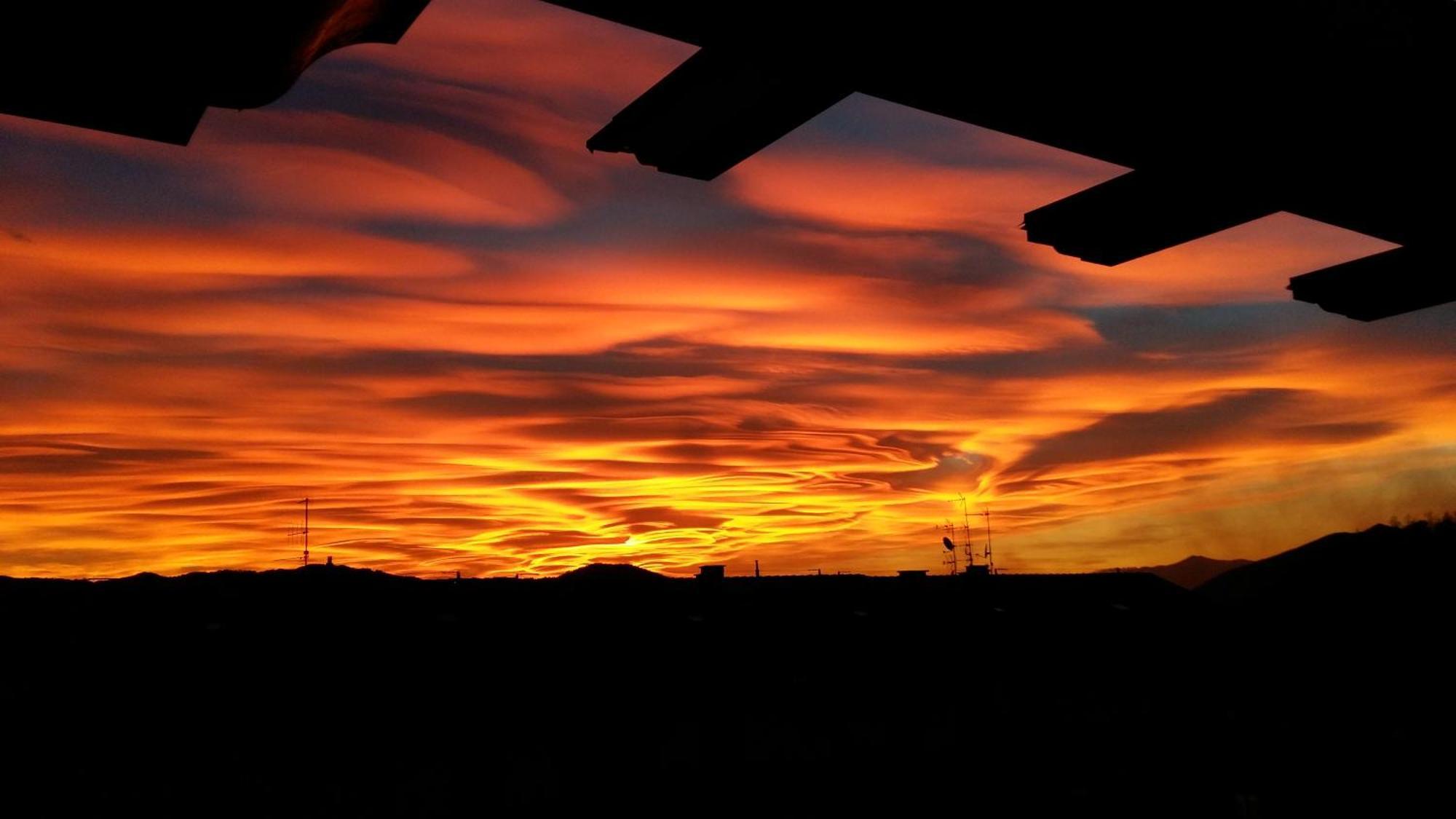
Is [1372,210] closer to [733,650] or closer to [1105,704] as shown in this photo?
[733,650]

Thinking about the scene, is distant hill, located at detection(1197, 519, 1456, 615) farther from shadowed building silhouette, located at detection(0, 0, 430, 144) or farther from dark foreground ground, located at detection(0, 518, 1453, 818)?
shadowed building silhouette, located at detection(0, 0, 430, 144)

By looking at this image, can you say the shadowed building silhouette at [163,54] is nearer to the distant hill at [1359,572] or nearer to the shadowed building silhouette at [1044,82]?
the shadowed building silhouette at [1044,82]

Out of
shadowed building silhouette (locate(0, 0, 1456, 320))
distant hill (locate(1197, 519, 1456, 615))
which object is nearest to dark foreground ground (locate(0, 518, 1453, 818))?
shadowed building silhouette (locate(0, 0, 1456, 320))

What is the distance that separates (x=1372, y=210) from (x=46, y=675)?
2045 centimetres

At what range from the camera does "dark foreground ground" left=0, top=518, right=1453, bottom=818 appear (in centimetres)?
1526

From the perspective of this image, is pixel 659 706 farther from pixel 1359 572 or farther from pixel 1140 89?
pixel 1359 572

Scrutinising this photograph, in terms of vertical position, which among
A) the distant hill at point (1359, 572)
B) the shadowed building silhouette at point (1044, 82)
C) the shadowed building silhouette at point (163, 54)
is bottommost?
the distant hill at point (1359, 572)

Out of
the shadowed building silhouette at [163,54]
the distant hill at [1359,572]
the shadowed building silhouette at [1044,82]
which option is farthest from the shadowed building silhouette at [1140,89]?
the distant hill at [1359,572]

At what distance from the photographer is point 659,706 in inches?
733

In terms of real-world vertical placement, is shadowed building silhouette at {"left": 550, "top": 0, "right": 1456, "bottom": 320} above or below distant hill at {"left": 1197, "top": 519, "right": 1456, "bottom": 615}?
above

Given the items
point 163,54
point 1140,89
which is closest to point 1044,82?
point 1140,89

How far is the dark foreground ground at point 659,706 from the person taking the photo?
15258mm

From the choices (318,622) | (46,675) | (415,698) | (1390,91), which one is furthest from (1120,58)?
(318,622)

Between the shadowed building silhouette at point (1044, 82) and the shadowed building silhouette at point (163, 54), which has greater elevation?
the shadowed building silhouette at point (1044, 82)
